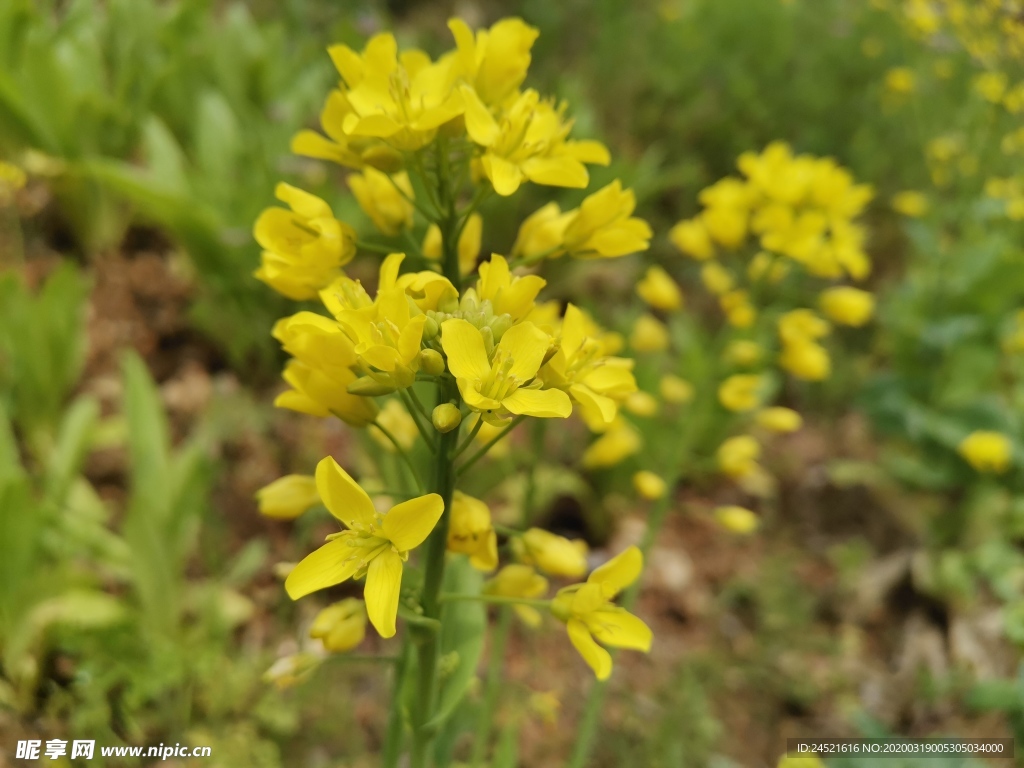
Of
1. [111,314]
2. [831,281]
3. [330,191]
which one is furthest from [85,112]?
[831,281]

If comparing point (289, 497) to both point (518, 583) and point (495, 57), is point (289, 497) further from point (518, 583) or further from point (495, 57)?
point (495, 57)

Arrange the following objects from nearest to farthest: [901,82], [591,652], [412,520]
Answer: [412,520], [591,652], [901,82]

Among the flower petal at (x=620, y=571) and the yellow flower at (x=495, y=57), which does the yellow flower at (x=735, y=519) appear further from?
the yellow flower at (x=495, y=57)

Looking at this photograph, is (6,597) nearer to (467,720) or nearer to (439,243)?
(467,720)

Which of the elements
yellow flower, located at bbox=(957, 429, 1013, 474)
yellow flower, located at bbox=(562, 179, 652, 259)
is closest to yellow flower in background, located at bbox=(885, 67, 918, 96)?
yellow flower, located at bbox=(957, 429, 1013, 474)

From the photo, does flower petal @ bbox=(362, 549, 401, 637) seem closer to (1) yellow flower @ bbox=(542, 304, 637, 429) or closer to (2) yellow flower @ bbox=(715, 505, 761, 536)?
(1) yellow flower @ bbox=(542, 304, 637, 429)

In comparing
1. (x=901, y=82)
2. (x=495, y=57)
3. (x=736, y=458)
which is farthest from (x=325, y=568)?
(x=901, y=82)

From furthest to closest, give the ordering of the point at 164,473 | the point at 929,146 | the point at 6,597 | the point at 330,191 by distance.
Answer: the point at 929,146 → the point at 330,191 → the point at 164,473 → the point at 6,597
